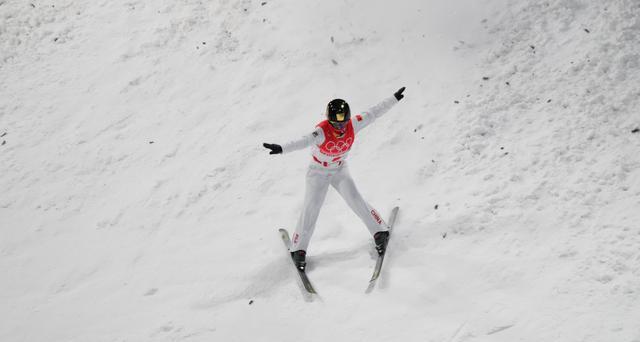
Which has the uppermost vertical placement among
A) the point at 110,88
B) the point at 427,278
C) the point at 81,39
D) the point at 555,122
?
the point at 81,39

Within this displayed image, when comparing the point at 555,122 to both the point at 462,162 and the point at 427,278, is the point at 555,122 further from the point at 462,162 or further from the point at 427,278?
the point at 427,278

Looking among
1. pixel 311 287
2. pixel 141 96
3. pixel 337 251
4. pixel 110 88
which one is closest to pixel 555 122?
pixel 337 251

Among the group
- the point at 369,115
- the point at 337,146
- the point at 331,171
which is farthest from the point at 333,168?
the point at 369,115

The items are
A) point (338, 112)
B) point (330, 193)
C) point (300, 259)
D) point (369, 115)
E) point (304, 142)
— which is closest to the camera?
point (338, 112)

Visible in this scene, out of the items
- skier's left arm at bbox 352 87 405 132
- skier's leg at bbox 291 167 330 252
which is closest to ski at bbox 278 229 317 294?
skier's leg at bbox 291 167 330 252

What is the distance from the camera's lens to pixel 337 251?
6730mm

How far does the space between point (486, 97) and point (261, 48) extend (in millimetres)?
4987

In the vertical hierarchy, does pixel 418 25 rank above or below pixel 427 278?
above

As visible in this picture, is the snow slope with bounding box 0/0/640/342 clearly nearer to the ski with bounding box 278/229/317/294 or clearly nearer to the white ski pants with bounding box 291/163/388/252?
the ski with bounding box 278/229/317/294

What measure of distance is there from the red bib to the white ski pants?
34 cm

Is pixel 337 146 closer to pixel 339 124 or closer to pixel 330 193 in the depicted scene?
pixel 339 124

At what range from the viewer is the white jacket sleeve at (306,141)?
18.5 ft

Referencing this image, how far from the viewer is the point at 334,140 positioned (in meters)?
5.81

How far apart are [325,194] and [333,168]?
0.41 m
